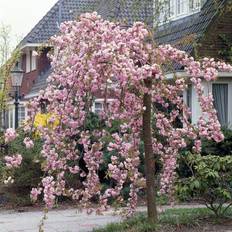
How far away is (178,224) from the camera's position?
8898mm

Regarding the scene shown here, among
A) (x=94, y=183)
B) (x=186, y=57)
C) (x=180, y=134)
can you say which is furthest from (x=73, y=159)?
(x=186, y=57)

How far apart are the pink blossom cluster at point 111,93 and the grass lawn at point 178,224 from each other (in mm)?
544

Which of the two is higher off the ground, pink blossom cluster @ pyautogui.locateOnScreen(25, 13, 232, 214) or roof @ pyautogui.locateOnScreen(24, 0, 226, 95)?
roof @ pyautogui.locateOnScreen(24, 0, 226, 95)

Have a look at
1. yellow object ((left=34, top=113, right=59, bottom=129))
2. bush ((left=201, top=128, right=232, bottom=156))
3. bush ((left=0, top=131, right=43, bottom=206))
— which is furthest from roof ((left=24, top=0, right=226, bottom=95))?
bush ((left=0, top=131, right=43, bottom=206))

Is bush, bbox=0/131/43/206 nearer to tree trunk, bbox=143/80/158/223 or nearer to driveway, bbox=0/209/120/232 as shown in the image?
driveway, bbox=0/209/120/232

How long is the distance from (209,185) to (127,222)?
4.58ft

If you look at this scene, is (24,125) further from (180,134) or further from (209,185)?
(209,185)

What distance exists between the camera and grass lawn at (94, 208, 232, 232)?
865 centimetres

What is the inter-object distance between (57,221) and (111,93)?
3805 millimetres

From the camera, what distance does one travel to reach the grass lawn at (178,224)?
8.65 m

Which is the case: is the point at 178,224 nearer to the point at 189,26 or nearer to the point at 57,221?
the point at 57,221

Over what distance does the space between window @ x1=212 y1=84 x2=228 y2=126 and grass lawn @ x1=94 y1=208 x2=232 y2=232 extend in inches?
331

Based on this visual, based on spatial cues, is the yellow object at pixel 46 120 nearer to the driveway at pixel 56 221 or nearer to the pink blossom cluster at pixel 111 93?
the pink blossom cluster at pixel 111 93

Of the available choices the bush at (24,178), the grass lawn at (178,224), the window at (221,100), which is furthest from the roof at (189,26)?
the grass lawn at (178,224)
